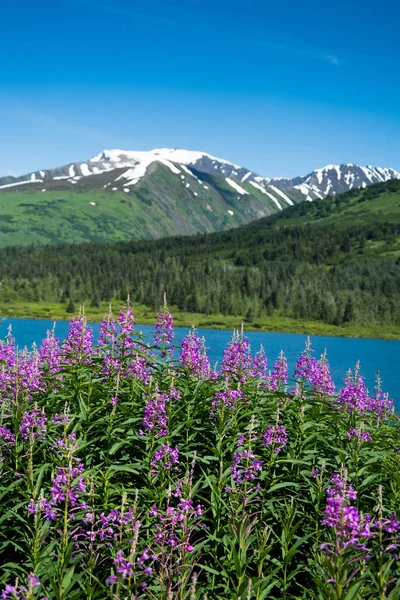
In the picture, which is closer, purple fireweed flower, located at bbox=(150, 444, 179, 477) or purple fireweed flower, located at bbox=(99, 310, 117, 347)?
purple fireweed flower, located at bbox=(150, 444, 179, 477)

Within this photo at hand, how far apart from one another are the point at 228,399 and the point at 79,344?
3662mm

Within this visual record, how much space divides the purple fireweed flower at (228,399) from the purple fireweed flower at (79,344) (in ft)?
10.4

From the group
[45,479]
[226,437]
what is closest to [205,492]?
[226,437]

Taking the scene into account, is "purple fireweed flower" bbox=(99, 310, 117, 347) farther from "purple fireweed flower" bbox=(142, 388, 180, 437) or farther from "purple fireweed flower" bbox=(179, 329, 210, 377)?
"purple fireweed flower" bbox=(142, 388, 180, 437)

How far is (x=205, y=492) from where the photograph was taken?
951 cm

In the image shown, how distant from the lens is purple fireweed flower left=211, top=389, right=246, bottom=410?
9.67 meters

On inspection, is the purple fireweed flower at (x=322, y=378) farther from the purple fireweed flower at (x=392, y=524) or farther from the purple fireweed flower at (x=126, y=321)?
the purple fireweed flower at (x=392, y=524)

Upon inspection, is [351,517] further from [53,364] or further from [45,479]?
[53,364]

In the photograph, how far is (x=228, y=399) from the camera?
1004cm

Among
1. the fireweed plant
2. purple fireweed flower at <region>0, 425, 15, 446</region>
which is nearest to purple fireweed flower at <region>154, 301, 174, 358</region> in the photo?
the fireweed plant

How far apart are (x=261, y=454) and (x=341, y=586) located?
4905 millimetres

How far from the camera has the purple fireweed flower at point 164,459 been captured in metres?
8.10

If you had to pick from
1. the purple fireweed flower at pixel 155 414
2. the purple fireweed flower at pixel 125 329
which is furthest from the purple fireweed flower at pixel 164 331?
the purple fireweed flower at pixel 155 414

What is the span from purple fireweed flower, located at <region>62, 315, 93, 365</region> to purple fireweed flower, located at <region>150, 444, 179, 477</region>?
3.45 m
